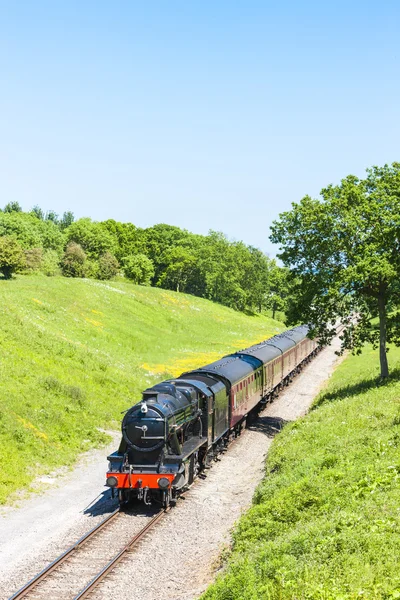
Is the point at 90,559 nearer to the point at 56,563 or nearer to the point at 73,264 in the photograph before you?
the point at 56,563

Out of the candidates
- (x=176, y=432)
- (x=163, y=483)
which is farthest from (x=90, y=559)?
(x=176, y=432)

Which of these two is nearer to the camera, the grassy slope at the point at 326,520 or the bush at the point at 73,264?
the grassy slope at the point at 326,520

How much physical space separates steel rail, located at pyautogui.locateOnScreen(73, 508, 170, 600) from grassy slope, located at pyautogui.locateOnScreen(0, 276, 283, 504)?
5992 millimetres

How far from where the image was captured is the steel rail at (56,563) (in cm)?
1407

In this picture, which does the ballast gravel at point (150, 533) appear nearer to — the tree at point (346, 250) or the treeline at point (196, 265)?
the tree at point (346, 250)

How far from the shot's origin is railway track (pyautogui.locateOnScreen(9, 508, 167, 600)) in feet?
46.7

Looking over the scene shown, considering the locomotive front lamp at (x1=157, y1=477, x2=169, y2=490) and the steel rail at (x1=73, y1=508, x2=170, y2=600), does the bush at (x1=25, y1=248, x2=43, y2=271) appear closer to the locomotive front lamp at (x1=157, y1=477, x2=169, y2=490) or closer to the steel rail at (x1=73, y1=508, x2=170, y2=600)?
the locomotive front lamp at (x1=157, y1=477, x2=169, y2=490)

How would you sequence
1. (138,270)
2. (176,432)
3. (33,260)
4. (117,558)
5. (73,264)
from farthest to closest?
(138,270)
(73,264)
(33,260)
(176,432)
(117,558)

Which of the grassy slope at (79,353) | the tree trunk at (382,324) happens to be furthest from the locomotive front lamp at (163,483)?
the tree trunk at (382,324)

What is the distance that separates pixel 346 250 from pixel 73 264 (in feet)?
209

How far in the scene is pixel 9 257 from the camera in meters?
68.9

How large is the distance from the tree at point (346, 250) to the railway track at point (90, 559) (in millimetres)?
17499

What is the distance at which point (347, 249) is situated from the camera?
33.3 meters

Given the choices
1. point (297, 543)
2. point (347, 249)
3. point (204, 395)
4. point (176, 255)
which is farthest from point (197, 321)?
point (297, 543)
